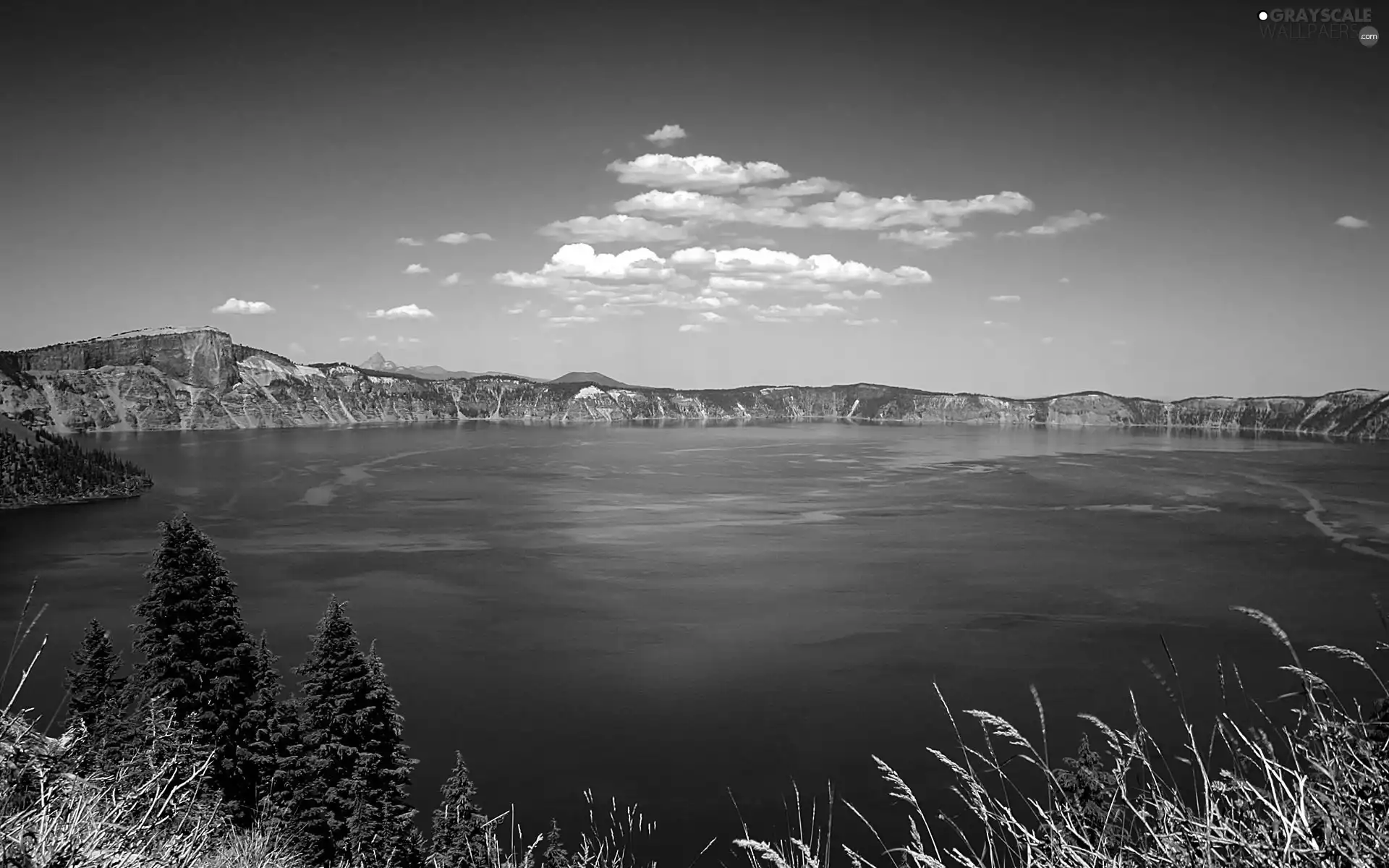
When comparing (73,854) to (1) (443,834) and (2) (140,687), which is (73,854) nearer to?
(1) (443,834)

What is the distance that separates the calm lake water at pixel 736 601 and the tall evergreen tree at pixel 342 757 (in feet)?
18.0

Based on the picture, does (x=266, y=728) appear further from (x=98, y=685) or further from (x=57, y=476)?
(x=57, y=476)

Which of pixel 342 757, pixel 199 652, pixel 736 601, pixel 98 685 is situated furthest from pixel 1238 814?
pixel 736 601

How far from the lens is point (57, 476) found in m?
85.7

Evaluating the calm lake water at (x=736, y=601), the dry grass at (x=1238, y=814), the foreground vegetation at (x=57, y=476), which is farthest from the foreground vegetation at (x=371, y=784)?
the foreground vegetation at (x=57, y=476)

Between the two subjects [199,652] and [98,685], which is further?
[98,685]

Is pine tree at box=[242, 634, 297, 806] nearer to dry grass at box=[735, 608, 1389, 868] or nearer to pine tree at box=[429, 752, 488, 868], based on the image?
pine tree at box=[429, 752, 488, 868]

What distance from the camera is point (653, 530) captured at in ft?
194

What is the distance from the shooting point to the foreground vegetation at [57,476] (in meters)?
81.7

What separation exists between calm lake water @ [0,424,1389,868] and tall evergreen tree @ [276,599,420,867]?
5.50 meters

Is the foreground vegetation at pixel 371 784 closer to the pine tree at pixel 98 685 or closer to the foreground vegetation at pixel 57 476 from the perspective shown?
the pine tree at pixel 98 685

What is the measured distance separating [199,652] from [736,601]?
83.5 feet

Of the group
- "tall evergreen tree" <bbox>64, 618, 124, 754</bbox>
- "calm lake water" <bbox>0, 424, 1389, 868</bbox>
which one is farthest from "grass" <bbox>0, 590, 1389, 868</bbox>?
"tall evergreen tree" <bbox>64, 618, 124, 754</bbox>

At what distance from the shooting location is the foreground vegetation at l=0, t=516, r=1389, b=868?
188 centimetres
